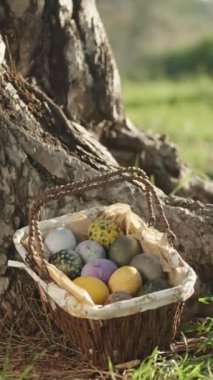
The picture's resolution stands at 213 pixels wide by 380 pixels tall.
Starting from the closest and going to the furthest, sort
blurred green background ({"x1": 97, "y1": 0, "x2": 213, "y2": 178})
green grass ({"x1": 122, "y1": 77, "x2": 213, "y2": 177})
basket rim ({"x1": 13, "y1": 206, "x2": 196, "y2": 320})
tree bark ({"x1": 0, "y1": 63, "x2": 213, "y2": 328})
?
basket rim ({"x1": 13, "y1": 206, "x2": 196, "y2": 320}) → tree bark ({"x1": 0, "y1": 63, "x2": 213, "y2": 328}) → green grass ({"x1": 122, "y1": 77, "x2": 213, "y2": 177}) → blurred green background ({"x1": 97, "y1": 0, "x2": 213, "y2": 178})

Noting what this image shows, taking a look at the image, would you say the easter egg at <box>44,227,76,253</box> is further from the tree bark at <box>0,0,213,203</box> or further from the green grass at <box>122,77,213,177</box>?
the green grass at <box>122,77,213,177</box>

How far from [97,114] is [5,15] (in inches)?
30.2

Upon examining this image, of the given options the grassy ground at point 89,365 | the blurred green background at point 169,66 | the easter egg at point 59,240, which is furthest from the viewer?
the blurred green background at point 169,66

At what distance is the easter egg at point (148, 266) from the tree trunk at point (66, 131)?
468mm

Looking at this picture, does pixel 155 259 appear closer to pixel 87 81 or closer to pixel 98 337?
pixel 98 337

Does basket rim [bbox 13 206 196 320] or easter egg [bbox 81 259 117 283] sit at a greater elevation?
easter egg [bbox 81 259 117 283]

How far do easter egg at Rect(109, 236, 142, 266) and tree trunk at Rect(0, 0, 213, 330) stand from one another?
16.1 inches

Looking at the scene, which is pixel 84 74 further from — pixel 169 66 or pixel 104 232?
pixel 169 66

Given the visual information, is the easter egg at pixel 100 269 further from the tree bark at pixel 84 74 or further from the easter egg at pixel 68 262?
the tree bark at pixel 84 74

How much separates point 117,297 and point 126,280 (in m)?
0.10

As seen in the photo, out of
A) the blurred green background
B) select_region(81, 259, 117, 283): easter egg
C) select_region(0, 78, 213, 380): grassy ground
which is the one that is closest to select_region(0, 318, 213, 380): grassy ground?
select_region(0, 78, 213, 380): grassy ground

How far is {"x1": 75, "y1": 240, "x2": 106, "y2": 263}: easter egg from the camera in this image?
3.11 metres

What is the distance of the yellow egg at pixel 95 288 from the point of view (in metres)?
2.90

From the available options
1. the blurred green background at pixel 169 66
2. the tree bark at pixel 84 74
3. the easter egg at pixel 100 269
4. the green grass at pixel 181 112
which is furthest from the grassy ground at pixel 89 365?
the green grass at pixel 181 112
